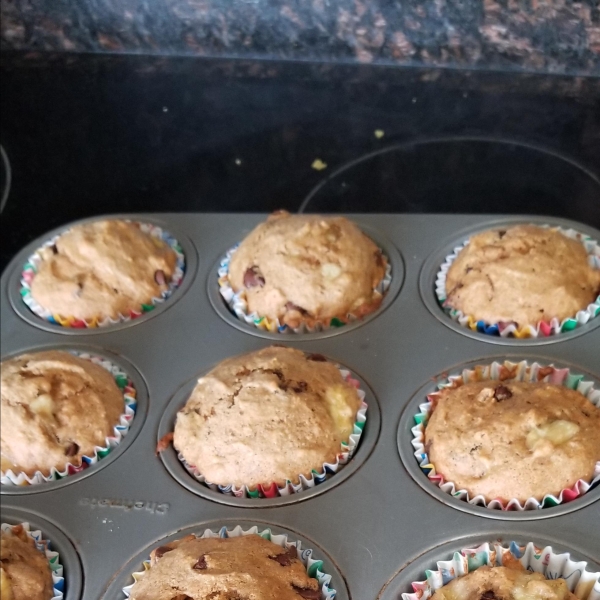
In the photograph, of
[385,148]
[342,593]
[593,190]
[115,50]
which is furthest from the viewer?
[115,50]

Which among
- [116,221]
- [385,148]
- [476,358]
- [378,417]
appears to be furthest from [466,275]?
[116,221]

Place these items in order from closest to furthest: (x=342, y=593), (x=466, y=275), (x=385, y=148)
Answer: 1. (x=342, y=593)
2. (x=466, y=275)
3. (x=385, y=148)

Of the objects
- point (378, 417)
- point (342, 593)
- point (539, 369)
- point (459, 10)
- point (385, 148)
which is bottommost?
point (342, 593)

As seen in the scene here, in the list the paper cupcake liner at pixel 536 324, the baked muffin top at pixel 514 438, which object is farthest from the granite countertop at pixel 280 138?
the baked muffin top at pixel 514 438

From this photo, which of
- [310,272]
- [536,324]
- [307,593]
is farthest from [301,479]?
[536,324]

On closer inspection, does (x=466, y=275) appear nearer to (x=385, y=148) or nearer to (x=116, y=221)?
(x=385, y=148)

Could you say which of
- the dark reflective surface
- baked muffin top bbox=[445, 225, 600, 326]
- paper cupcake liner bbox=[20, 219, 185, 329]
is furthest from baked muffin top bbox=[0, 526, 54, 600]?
the dark reflective surface

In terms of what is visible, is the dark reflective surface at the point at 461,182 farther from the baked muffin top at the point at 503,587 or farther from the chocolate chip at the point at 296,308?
the baked muffin top at the point at 503,587
